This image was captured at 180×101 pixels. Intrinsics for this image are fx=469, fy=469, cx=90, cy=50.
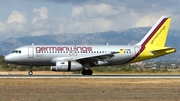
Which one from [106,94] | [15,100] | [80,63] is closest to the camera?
[15,100]

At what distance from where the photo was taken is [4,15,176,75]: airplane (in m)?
50.0

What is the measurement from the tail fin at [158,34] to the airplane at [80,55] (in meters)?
0.02

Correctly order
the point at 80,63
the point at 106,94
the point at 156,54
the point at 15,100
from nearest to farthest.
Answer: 1. the point at 15,100
2. the point at 106,94
3. the point at 80,63
4. the point at 156,54

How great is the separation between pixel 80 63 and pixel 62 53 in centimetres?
235

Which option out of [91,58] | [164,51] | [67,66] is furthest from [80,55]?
[164,51]

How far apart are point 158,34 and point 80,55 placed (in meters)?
10.6

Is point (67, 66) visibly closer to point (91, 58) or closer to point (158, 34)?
point (91, 58)

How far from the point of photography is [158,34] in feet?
186

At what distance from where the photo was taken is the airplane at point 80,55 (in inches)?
1967

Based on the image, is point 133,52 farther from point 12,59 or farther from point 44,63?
point 12,59

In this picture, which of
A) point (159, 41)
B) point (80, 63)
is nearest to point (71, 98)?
point (80, 63)

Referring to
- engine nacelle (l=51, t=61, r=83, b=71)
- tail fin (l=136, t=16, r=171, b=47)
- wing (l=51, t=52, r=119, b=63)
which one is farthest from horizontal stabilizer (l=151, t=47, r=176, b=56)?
engine nacelle (l=51, t=61, r=83, b=71)

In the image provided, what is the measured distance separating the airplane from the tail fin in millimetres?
24

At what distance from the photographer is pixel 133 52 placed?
53719 mm
